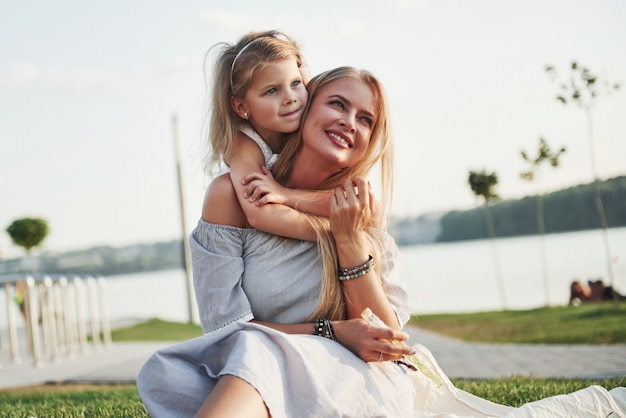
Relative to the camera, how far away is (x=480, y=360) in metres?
7.81

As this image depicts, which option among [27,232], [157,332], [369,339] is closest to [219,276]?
[369,339]

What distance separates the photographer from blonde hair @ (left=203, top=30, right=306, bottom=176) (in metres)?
2.70

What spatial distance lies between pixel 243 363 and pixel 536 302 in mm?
18871

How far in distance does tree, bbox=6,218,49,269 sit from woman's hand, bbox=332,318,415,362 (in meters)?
12.3

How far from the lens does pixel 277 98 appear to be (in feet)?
8.72

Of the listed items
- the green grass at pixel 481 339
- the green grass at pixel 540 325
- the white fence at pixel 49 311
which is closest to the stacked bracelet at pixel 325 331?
the green grass at pixel 481 339

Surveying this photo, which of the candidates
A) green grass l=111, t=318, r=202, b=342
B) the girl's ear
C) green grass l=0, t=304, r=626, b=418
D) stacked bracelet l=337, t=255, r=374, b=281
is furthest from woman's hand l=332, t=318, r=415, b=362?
green grass l=111, t=318, r=202, b=342

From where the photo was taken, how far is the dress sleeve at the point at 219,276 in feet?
8.01

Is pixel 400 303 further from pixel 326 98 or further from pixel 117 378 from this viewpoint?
pixel 117 378

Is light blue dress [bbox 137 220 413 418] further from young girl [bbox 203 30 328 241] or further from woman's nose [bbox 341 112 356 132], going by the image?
woman's nose [bbox 341 112 356 132]

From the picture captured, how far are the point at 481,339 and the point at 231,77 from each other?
9.40 meters

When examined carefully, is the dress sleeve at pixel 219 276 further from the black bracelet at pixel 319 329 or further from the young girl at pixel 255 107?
the black bracelet at pixel 319 329

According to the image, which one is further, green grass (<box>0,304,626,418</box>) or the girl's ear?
→ green grass (<box>0,304,626,418</box>)

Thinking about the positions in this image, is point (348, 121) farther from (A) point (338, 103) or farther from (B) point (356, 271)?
(B) point (356, 271)
